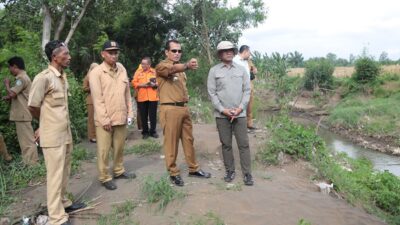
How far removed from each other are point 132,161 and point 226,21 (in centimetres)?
1693

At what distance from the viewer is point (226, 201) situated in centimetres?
451

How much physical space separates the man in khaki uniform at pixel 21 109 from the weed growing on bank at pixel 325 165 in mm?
3658

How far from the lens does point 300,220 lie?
392cm

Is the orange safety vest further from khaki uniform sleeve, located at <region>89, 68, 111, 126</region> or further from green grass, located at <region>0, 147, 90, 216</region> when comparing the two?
khaki uniform sleeve, located at <region>89, 68, 111, 126</region>

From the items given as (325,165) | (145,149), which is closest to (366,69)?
(325,165)

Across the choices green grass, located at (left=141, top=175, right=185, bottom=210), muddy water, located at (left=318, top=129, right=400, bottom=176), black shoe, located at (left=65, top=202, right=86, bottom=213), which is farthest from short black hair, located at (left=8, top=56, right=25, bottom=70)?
muddy water, located at (left=318, top=129, right=400, bottom=176)

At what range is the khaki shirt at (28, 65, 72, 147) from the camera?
373 cm

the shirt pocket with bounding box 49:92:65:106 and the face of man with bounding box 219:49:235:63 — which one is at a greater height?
the face of man with bounding box 219:49:235:63

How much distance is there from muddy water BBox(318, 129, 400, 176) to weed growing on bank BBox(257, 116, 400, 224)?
6.39m

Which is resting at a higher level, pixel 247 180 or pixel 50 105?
pixel 50 105

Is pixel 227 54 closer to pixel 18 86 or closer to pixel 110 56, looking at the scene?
pixel 110 56

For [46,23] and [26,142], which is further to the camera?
[46,23]

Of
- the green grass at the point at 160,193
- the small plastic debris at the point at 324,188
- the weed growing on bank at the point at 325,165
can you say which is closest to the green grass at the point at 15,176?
the green grass at the point at 160,193

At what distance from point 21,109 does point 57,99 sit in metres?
2.33
